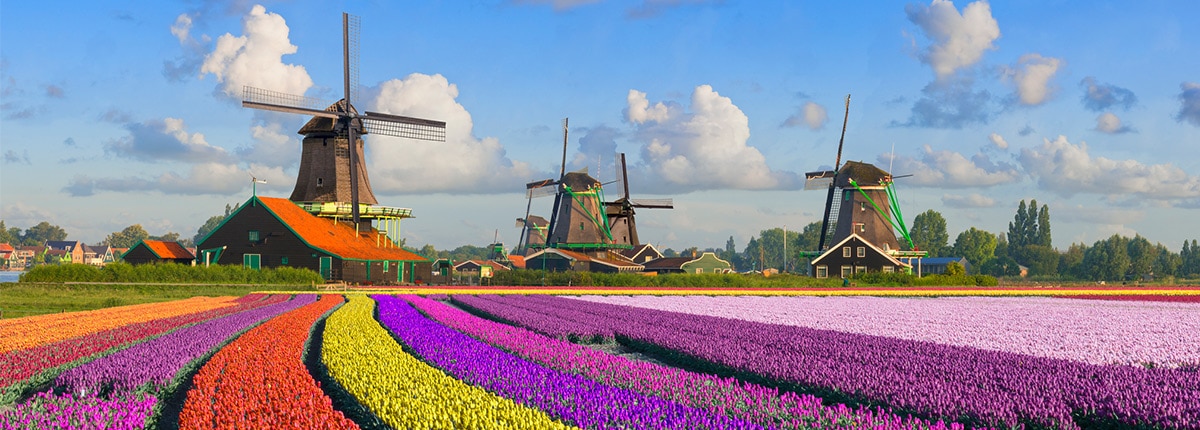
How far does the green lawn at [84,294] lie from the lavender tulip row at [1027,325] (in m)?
22.7

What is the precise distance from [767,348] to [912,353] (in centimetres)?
274

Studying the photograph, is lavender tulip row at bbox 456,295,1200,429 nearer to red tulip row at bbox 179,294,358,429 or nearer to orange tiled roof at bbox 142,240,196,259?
red tulip row at bbox 179,294,358,429

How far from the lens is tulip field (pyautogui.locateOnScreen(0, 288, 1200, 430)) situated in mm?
10539

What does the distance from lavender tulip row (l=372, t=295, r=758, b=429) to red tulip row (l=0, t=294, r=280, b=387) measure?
237 inches

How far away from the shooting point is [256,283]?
55.5 meters

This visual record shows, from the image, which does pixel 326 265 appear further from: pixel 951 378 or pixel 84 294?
pixel 951 378

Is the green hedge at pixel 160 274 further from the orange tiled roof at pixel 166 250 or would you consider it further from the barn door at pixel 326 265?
the orange tiled roof at pixel 166 250

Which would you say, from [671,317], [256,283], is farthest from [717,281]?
[671,317]

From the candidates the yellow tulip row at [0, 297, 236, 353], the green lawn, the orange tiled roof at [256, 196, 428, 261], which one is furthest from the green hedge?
the yellow tulip row at [0, 297, 236, 353]

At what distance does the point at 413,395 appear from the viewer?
38.4ft

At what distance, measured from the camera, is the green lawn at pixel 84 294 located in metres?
36.7

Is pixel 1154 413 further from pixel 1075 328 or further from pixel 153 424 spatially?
pixel 1075 328

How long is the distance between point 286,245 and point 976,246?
128m

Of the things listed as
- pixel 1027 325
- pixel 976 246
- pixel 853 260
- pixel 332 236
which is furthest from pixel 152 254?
pixel 976 246
